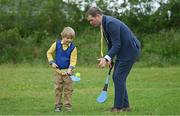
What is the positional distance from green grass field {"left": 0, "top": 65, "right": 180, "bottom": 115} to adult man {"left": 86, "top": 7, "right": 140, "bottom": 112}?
408 millimetres

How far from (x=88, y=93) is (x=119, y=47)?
3994 mm

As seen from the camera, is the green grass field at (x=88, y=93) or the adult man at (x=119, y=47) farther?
the green grass field at (x=88, y=93)

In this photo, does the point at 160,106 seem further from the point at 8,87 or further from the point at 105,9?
the point at 105,9

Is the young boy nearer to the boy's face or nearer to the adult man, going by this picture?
the boy's face

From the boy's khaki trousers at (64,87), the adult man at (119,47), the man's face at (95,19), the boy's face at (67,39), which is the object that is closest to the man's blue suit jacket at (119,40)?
the adult man at (119,47)

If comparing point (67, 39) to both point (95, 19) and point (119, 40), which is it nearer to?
point (95, 19)

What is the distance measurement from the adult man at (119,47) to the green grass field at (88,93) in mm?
408

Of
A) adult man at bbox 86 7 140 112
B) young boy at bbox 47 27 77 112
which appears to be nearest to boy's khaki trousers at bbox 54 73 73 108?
young boy at bbox 47 27 77 112

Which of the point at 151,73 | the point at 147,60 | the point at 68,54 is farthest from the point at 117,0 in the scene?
the point at 68,54

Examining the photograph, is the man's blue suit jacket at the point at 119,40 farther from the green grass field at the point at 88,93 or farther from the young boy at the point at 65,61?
the green grass field at the point at 88,93

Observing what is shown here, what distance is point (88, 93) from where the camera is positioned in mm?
13609

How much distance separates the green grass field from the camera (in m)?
10.4

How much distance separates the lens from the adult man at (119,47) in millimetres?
9766

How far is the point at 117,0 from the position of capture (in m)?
27.9
